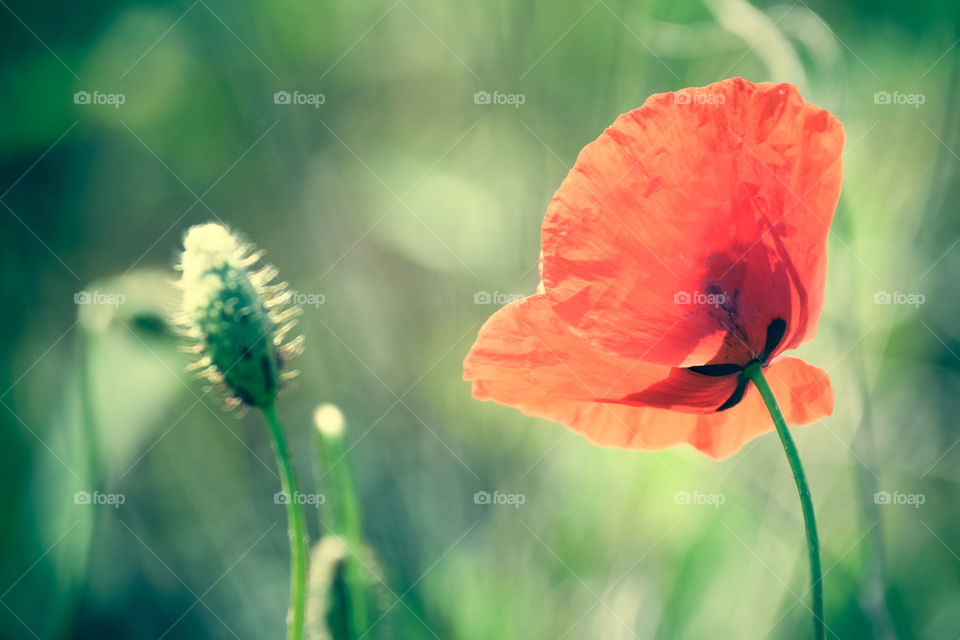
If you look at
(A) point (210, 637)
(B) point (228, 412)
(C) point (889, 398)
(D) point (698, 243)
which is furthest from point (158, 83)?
(C) point (889, 398)

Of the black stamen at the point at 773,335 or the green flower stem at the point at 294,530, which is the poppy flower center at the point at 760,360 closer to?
the black stamen at the point at 773,335

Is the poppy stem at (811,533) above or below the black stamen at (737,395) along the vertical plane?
below

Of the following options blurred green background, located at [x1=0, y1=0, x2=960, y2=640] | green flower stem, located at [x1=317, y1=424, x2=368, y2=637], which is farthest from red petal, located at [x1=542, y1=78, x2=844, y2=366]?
blurred green background, located at [x1=0, y1=0, x2=960, y2=640]

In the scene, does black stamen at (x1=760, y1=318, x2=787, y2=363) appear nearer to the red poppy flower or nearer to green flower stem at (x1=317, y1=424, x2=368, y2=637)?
the red poppy flower


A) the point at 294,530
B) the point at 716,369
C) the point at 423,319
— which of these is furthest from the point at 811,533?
the point at 423,319

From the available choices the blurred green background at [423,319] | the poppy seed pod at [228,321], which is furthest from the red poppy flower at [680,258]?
the blurred green background at [423,319]
